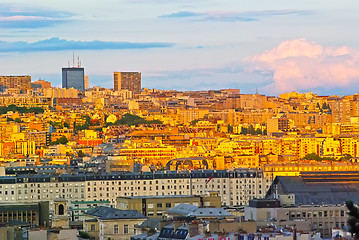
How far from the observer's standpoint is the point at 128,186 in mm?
82438

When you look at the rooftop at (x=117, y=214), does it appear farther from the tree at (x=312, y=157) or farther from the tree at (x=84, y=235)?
the tree at (x=312, y=157)

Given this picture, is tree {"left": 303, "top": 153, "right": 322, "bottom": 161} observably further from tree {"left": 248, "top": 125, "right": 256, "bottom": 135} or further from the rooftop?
the rooftop

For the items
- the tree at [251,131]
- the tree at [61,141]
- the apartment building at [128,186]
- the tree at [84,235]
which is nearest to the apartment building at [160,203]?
the tree at [84,235]

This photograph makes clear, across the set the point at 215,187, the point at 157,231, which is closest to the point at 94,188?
the point at 215,187

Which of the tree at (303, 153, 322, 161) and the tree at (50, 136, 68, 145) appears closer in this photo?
the tree at (303, 153, 322, 161)

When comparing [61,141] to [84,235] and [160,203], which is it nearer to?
[160,203]

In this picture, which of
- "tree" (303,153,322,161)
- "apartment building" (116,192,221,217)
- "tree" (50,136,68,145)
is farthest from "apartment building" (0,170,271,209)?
"tree" (50,136,68,145)

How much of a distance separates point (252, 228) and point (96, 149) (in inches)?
3549

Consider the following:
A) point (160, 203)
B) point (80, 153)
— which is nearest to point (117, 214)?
point (160, 203)

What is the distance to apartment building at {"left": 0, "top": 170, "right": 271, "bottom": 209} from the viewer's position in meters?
80.7

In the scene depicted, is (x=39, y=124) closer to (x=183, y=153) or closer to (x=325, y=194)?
(x=183, y=153)

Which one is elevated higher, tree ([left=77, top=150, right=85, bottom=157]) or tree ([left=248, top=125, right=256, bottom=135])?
tree ([left=248, top=125, right=256, bottom=135])

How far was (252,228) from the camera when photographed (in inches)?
1715

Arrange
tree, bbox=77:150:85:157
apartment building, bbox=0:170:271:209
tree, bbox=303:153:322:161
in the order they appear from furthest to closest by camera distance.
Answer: tree, bbox=77:150:85:157, tree, bbox=303:153:322:161, apartment building, bbox=0:170:271:209
